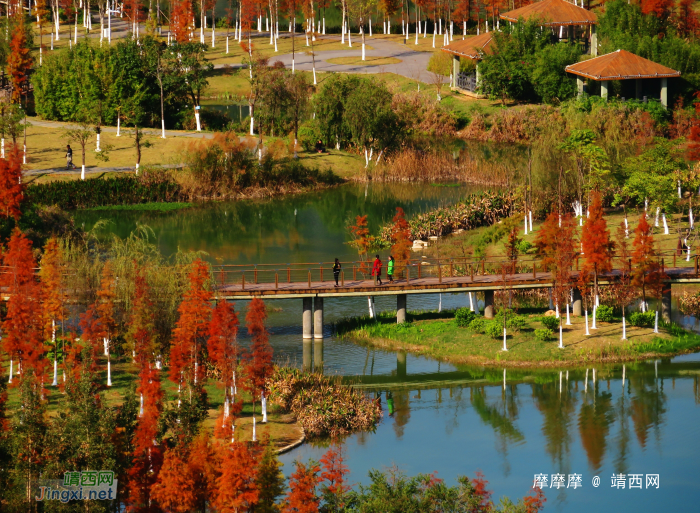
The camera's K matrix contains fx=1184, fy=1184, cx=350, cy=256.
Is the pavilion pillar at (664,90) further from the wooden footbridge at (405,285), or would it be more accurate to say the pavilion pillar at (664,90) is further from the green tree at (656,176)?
the wooden footbridge at (405,285)

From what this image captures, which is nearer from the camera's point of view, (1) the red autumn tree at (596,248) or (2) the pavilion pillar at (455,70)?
(1) the red autumn tree at (596,248)

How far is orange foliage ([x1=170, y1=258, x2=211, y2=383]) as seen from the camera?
44719 mm

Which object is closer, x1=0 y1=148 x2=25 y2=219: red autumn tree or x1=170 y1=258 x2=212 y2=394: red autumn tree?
x1=170 y1=258 x2=212 y2=394: red autumn tree

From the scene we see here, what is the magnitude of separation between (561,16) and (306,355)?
216 feet

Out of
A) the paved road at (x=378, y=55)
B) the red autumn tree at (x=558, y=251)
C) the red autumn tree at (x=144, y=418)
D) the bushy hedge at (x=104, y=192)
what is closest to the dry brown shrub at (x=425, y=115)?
the paved road at (x=378, y=55)

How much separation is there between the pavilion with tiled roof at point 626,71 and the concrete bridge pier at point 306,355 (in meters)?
52.2

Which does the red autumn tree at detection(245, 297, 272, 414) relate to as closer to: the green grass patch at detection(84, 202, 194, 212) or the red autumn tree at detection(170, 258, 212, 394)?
the red autumn tree at detection(170, 258, 212, 394)

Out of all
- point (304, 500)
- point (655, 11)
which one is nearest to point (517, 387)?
point (304, 500)

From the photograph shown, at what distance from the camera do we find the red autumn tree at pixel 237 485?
33.6 metres

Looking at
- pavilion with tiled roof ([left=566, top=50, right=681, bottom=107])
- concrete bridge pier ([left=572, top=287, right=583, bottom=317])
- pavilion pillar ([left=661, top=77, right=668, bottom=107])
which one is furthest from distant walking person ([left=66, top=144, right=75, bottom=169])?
pavilion pillar ([left=661, top=77, right=668, bottom=107])

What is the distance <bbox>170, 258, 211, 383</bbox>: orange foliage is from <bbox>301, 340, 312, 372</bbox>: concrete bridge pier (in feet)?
20.8

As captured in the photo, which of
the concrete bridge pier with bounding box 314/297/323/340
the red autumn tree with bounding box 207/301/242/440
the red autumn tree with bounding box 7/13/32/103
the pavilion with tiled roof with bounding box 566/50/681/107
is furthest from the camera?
the red autumn tree with bounding box 7/13/32/103

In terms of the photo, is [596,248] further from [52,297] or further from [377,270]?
[52,297]

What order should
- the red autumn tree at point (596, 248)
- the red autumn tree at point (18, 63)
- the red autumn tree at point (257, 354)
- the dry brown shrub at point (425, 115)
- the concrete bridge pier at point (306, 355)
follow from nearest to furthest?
the red autumn tree at point (257, 354) < the concrete bridge pier at point (306, 355) < the red autumn tree at point (596, 248) < the red autumn tree at point (18, 63) < the dry brown shrub at point (425, 115)
